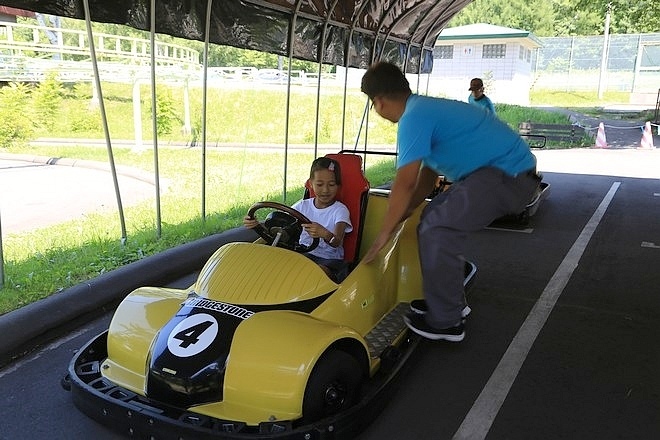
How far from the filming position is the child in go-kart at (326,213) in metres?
3.35

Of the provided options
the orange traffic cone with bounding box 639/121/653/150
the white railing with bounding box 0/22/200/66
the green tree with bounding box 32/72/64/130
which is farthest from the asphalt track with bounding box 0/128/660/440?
the green tree with bounding box 32/72/64/130

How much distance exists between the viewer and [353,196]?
364cm

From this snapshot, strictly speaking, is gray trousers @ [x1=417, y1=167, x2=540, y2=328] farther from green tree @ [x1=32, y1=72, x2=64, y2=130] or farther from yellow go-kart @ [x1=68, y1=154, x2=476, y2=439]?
green tree @ [x1=32, y1=72, x2=64, y2=130]

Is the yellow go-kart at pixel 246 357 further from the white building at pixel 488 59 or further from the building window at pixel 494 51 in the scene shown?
the building window at pixel 494 51

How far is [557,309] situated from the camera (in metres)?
4.18

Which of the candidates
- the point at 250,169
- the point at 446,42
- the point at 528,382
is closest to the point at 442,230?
the point at 528,382

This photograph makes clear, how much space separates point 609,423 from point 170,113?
61.4 feet

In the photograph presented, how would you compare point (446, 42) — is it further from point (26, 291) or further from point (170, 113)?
point (26, 291)

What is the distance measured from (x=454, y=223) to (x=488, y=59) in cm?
3460

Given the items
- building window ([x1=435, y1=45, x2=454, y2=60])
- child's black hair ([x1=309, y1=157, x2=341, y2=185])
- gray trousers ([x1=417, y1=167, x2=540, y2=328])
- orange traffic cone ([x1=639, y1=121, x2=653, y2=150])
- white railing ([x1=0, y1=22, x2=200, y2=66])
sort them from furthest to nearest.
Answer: building window ([x1=435, y1=45, x2=454, y2=60])
orange traffic cone ([x1=639, y1=121, x2=653, y2=150])
white railing ([x1=0, y1=22, x2=200, y2=66])
child's black hair ([x1=309, y1=157, x2=341, y2=185])
gray trousers ([x1=417, y1=167, x2=540, y2=328])

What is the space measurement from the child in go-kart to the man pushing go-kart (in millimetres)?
400

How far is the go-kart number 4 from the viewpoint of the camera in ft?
7.85

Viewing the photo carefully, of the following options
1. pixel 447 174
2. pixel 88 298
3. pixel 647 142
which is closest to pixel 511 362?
pixel 447 174

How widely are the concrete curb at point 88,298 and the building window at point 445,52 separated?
32.9 m
